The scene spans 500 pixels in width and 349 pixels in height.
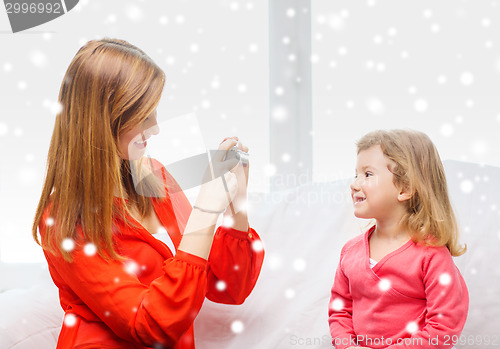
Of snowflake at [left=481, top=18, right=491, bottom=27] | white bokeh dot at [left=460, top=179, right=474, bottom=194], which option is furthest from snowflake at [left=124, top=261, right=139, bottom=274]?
snowflake at [left=481, top=18, right=491, bottom=27]

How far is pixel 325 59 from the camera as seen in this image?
6.15ft

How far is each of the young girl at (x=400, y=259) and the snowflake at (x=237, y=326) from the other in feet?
0.87

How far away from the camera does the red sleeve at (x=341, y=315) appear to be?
1056 millimetres

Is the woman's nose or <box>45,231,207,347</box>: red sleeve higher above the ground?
the woman's nose

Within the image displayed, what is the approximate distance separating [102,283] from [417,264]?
2.04ft

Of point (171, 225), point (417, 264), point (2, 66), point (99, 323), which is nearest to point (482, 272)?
point (417, 264)

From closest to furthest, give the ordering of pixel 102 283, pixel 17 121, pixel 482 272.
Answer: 1. pixel 102 283
2. pixel 482 272
3. pixel 17 121

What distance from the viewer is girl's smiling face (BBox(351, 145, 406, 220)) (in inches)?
42.5

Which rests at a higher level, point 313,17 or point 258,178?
point 313,17

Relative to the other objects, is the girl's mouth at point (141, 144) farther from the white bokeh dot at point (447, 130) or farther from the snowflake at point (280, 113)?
the white bokeh dot at point (447, 130)

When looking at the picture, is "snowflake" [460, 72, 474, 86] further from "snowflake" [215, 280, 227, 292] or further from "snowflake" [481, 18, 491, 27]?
"snowflake" [215, 280, 227, 292]

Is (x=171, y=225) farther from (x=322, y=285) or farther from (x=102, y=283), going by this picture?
(x=322, y=285)
